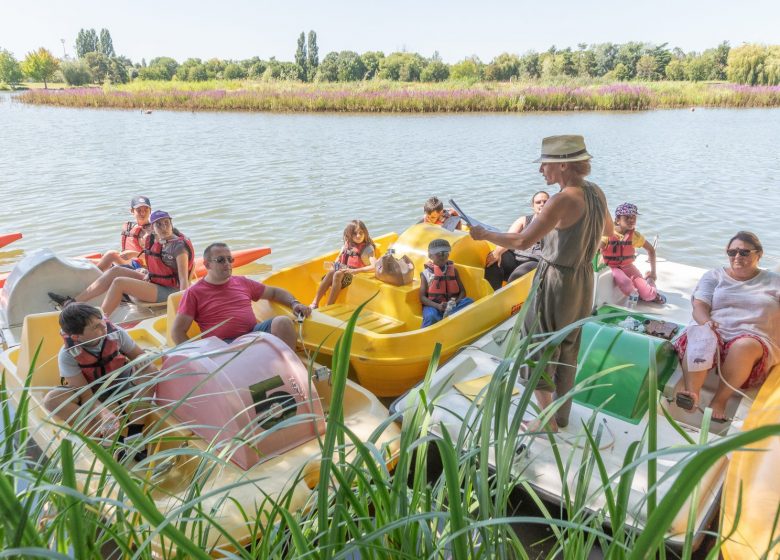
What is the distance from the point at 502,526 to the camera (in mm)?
977

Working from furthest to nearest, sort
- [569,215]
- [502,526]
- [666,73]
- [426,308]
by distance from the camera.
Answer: [666,73] < [426,308] < [569,215] < [502,526]

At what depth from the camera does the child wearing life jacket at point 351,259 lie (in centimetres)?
421

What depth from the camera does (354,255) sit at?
439 cm

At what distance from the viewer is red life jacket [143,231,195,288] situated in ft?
14.0

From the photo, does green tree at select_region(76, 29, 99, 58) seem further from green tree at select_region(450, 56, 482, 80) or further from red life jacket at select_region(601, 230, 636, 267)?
red life jacket at select_region(601, 230, 636, 267)

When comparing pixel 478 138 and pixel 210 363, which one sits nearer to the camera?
pixel 210 363

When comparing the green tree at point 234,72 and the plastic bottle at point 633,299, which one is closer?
the plastic bottle at point 633,299

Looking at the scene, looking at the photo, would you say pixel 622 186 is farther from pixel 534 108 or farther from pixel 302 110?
pixel 302 110

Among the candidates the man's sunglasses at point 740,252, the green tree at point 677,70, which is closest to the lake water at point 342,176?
the man's sunglasses at point 740,252

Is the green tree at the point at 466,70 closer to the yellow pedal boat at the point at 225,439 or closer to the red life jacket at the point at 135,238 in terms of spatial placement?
the red life jacket at the point at 135,238

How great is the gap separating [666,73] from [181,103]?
35.9 meters

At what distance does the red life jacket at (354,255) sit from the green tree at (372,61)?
47426 millimetres

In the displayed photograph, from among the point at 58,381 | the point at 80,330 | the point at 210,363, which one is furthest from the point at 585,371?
the point at 58,381

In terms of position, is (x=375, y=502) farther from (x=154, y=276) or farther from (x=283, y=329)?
(x=154, y=276)
